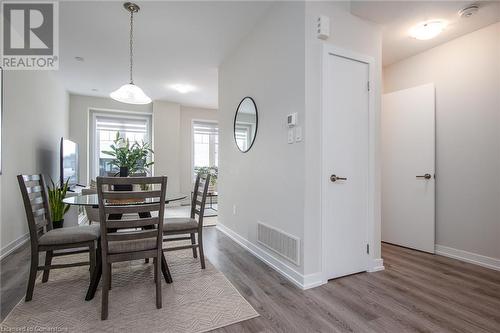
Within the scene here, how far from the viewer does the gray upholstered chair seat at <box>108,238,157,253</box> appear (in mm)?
1716

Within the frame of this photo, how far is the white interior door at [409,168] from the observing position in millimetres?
3061

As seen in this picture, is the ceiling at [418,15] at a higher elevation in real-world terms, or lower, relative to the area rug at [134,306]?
higher

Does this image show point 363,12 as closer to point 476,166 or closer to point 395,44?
point 395,44

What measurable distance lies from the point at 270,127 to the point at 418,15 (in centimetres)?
180

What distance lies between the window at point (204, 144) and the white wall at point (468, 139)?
5.12 metres

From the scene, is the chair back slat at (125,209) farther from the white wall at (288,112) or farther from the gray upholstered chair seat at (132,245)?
the white wall at (288,112)

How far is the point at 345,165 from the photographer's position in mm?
2355

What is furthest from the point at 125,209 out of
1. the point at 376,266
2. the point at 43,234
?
the point at 376,266

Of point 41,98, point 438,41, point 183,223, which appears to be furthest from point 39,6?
point 438,41

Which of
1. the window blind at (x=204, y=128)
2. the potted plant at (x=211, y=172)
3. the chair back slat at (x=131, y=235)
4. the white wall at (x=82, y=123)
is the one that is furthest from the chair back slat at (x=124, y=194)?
the window blind at (x=204, y=128)

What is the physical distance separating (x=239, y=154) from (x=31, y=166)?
9.50ft

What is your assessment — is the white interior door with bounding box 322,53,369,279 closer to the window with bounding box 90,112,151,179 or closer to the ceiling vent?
the ceiling vent

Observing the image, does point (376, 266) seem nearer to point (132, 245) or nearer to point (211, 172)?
point (132, 245)

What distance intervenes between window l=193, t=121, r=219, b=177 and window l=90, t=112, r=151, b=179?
1303 mm
